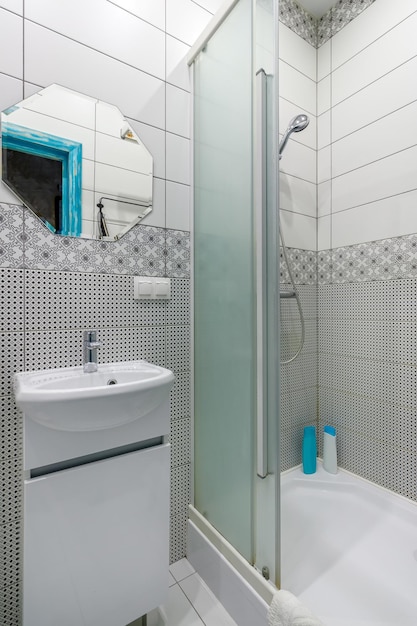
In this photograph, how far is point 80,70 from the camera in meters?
1.11

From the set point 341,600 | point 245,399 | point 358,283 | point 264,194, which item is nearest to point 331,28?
point 358,283

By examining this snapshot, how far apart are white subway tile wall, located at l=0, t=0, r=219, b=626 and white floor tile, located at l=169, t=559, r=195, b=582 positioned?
0.09ft

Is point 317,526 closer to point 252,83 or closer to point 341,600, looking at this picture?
point 341,600

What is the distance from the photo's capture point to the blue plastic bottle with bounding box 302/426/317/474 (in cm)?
174

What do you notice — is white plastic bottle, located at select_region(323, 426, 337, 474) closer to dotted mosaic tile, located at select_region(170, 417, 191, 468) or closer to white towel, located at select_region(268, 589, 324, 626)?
dotted mosaic tile, located at select_region(170, 417, 191, 468)

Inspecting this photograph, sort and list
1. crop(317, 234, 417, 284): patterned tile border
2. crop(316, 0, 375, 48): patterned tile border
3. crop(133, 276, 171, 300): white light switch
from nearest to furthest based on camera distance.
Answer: crop(133, 276, 171, 300): white light switch → crop(317, 234, 417, 284): patterned tile border → crop(316, 0, 375, 48): patterned tile border

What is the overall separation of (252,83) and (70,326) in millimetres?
995

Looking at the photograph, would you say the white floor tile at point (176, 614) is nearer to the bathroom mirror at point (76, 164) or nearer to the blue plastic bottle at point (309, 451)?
the blue plastic bottle at point (309, 451)

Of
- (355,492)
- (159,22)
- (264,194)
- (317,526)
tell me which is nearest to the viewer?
(264,194)

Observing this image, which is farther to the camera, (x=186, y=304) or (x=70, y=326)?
(x=186, y=304)

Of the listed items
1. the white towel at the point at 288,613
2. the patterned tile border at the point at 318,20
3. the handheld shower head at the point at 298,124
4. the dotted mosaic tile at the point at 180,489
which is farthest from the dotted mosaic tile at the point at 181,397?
the patterned tile border at the point at 318,20

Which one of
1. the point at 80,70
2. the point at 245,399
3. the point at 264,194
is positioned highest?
the point at 80,70

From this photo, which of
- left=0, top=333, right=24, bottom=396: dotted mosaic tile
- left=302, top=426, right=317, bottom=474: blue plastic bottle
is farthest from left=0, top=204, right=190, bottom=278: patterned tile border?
left=302, top=426, right=317, bottom=474: blue plastic bottle

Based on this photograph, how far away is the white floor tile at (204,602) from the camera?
1069mm
